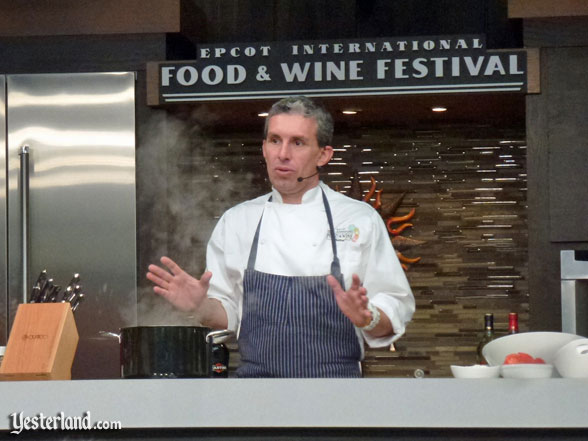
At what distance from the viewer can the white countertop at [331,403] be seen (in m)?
1.48

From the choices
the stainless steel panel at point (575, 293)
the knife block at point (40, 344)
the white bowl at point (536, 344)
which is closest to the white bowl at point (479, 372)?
the white bowl at point (536, 344)

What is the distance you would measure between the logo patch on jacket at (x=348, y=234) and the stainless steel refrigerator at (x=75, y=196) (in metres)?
1.27

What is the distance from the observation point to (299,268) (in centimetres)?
248

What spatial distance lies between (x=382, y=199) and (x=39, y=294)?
2048 mm

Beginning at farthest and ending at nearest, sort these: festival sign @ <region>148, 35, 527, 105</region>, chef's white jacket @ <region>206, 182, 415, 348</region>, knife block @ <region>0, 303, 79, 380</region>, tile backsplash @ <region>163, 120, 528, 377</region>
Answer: tile backsplash @ <region>163, 120, 528, 377</region> < festival sign @ <region>148, 35, 527, 105</region> < chef's white jacket @ <region>206, 182, 415, 348</region> < knife block @ <region>0, 303, 79, 380</region>

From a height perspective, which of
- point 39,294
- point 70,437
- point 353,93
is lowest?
point 70,437

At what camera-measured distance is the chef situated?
2.30m

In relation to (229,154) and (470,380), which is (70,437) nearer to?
(470,380)

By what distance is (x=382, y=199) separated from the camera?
4070 millimetres

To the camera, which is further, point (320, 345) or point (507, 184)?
point (507, 184)

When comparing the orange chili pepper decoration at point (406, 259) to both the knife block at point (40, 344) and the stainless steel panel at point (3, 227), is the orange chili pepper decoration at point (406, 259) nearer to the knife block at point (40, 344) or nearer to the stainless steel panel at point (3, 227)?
the stainless steel panel at point (3, 227)

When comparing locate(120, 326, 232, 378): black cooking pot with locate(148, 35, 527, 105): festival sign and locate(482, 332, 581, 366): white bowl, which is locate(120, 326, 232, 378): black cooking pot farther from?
locate(148, 35, 527, 105): festival sign

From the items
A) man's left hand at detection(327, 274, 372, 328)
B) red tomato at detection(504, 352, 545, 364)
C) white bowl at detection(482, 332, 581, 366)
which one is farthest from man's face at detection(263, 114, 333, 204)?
red tomato at detection(504, 352, 545, 364)

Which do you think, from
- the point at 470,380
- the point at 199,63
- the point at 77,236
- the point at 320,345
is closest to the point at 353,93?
the point at 199,63
